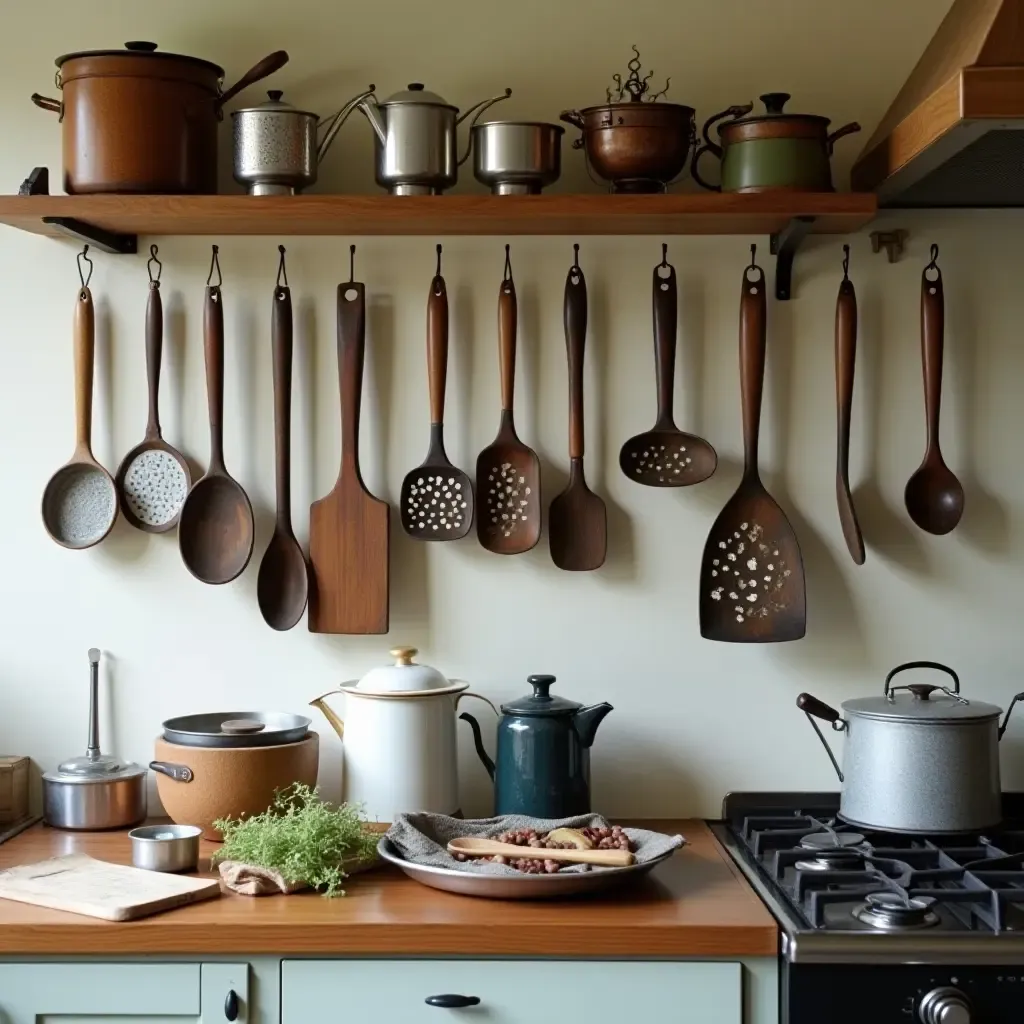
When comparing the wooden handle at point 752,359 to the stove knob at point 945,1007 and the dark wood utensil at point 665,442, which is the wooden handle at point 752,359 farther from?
the stove knob at point 945,1007

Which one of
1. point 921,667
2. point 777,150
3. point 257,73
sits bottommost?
point 921,667

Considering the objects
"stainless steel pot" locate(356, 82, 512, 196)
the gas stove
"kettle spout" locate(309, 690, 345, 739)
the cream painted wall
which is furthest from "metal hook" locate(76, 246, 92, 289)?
the gas stove

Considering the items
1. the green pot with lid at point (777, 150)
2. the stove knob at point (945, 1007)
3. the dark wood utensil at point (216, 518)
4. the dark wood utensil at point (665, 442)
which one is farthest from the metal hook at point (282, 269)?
the stove knob at point (945, 1007)

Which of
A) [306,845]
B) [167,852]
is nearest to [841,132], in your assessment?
[306,845]

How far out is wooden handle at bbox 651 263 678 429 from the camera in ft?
7.14

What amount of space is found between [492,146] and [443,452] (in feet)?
1.57

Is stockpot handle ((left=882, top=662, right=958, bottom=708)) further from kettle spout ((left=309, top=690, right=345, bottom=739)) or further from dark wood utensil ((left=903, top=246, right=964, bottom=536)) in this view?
kettle spout ((left=309, top=690, right=345, bottom=739))

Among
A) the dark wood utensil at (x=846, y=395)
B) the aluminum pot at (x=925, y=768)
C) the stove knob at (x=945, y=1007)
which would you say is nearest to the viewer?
the stove knob at (x=945, y=1007)

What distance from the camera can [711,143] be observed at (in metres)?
2.09

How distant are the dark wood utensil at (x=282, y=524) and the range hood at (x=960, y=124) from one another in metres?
0.92

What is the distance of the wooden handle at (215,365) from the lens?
2.19 meters

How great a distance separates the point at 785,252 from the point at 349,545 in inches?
32.4

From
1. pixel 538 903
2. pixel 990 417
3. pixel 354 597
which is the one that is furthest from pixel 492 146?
pixel 538 903

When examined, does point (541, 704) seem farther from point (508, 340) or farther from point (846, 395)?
point (846, 395)
